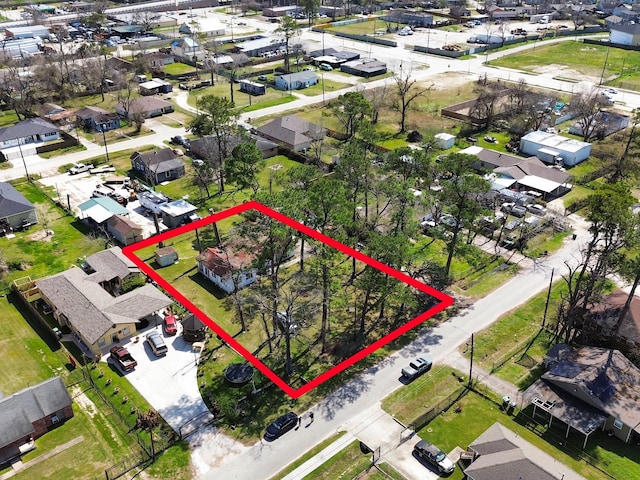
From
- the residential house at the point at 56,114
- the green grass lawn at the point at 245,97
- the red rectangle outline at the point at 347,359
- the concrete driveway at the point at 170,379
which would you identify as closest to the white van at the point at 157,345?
the concrete driveway at the point at 170,379

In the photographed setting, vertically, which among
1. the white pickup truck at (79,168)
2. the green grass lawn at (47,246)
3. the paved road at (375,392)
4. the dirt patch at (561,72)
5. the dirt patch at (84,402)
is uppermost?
the dirt patch at (561,72)

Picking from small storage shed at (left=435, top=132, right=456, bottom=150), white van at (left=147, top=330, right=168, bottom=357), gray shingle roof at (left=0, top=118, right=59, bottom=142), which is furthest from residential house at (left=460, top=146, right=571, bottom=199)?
gray shingle roof at (left=0, top=118, right=59, bottom=142)

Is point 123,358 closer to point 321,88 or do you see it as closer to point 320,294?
point 320,294

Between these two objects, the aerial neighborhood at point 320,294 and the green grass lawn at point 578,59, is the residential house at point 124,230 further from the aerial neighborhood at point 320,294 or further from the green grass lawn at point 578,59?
the green grass lawn at point 578,59

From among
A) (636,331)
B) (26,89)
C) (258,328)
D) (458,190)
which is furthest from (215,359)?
(26,89)

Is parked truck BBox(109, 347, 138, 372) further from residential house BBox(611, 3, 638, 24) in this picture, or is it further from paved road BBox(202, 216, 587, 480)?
residential house BBox(611, 3, 638, 24)

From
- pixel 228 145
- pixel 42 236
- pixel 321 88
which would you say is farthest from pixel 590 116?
pixel 42 236
